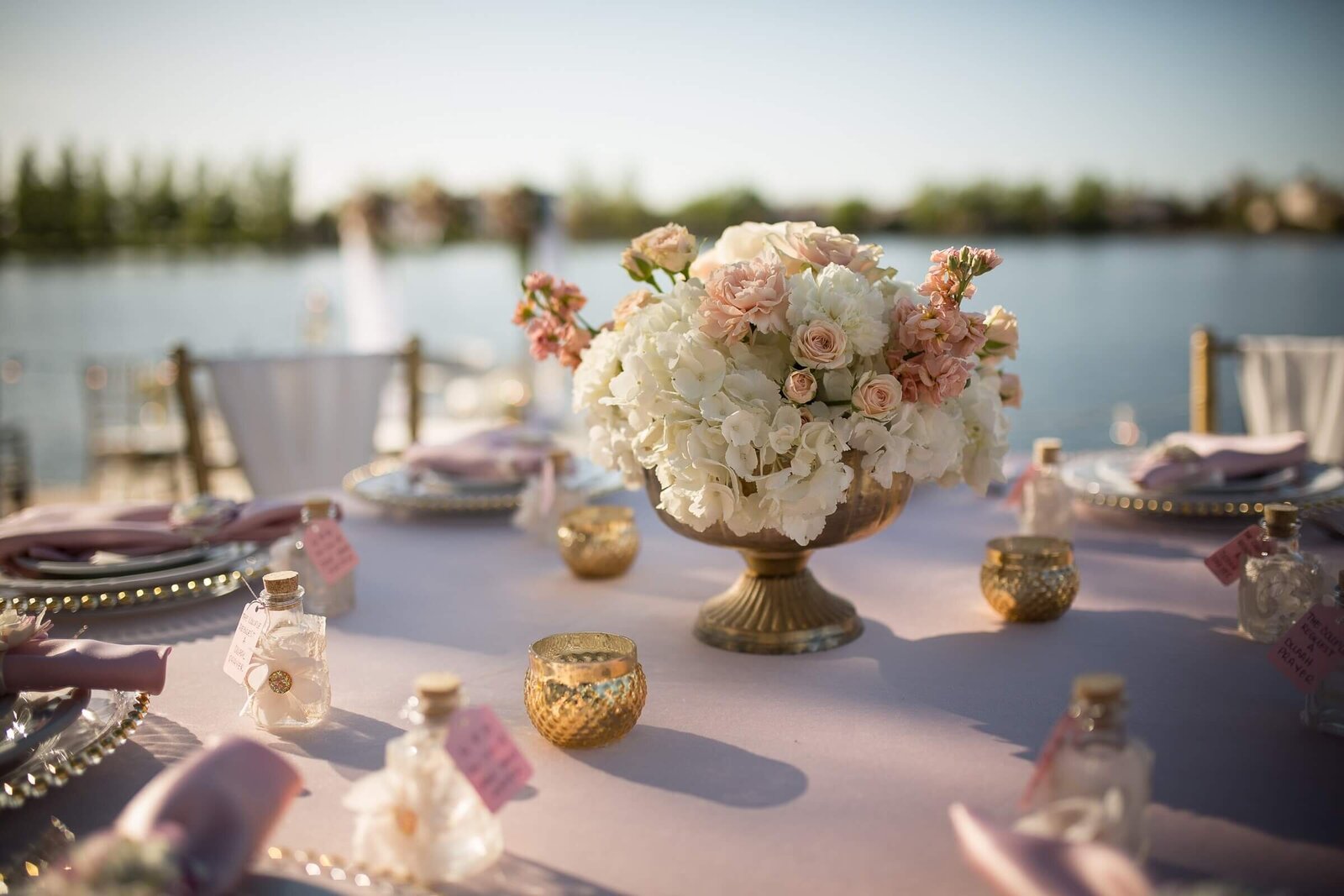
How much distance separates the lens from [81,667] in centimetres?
79

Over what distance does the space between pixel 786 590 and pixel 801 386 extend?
0.93 ft

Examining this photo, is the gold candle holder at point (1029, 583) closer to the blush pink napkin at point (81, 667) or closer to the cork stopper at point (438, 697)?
the cork stopper at point (438, 697)

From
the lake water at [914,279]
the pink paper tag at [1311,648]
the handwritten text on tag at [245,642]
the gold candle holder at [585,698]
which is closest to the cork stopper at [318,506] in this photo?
the handwritten text on tag at [245,642]

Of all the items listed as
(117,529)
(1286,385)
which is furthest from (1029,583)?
(1286,385)

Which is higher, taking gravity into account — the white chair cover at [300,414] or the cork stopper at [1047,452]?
the cork stopper at [1047,452]

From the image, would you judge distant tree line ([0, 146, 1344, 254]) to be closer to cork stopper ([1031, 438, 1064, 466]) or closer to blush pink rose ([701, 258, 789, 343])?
blush pink rose ([701, 258, 789, 343])

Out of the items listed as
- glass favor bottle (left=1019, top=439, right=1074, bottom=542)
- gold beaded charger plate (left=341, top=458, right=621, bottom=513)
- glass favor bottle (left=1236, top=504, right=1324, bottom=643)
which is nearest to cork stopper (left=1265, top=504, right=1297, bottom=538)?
glass favor bottle (left=1236, top=504, right=1324, bottom=643)

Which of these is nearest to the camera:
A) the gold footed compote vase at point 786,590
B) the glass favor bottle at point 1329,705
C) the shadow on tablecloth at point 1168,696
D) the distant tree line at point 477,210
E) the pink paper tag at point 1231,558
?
the shadow on tablecloth at point 1168,696

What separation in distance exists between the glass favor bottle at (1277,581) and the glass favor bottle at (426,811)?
818 millimetres

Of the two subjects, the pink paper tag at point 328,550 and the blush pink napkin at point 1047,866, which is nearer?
the blush pink napkin at point 1047,866

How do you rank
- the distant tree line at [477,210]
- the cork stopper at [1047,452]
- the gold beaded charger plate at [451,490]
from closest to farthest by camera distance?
the cork stopper at [1047,452]
the gold beaded charger plate at [451,490]
the distant tree line at [477,210]

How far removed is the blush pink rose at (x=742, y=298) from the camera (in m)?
0.85

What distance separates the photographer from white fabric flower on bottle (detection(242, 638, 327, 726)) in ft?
2.75

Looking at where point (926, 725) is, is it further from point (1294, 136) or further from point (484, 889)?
point (1294, 136)
